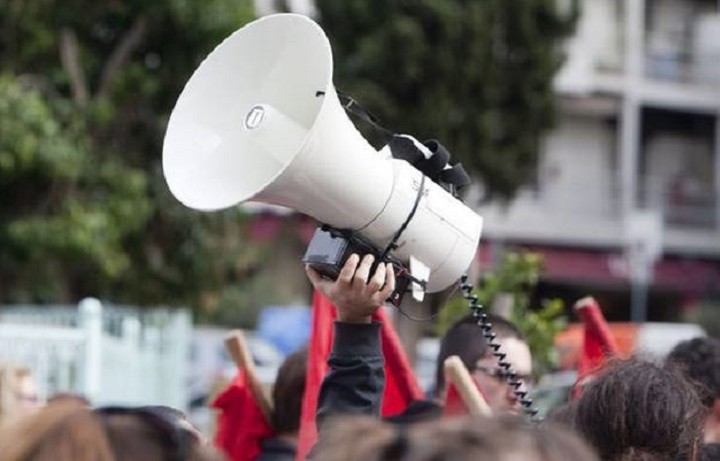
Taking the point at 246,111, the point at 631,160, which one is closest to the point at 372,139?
the point at 246,111

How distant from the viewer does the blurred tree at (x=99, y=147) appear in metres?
10.8

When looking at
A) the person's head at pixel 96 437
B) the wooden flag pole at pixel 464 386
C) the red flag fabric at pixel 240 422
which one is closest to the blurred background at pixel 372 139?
the wooden flag pole at pixel 464 386

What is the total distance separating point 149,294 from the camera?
1266cm

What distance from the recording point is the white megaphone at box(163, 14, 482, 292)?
289 cm

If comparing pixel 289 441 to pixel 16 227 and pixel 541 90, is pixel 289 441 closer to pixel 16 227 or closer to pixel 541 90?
pixel 16 227

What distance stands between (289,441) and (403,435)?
8.45 ft

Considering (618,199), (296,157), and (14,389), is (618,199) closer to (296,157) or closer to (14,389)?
(14,389)

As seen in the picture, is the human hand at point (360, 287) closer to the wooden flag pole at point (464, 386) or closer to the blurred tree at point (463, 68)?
the wooden flag pole at point (464, 386)

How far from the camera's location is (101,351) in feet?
29.5

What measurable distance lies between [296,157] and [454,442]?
1.20 m

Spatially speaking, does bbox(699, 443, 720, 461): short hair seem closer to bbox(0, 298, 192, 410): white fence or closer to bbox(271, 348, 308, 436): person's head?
bbox(271, 348, 308, 436): person's head

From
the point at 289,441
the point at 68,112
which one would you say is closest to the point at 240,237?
the point at 68,112

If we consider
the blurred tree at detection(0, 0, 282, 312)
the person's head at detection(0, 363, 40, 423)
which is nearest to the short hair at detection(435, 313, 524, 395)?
the person's head at detection(0, 363, 40, 423)

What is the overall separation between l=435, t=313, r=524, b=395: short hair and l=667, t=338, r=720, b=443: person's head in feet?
1.49
